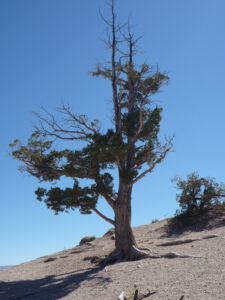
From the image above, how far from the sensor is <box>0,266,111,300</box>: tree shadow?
405 inches

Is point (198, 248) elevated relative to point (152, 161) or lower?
lower

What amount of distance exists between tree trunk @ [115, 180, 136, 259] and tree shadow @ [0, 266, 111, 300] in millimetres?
2429

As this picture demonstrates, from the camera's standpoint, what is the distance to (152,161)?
15.5 m

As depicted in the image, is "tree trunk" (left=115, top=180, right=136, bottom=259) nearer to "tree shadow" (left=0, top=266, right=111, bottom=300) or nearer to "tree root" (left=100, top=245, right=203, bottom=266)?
"tree root" (left=100, top=245, right=203, bottom=266)

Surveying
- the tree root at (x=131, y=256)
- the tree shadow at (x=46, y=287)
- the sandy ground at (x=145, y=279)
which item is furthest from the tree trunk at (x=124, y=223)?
the tree shadow at (x=46, y=287)

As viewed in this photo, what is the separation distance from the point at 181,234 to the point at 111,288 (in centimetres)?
972

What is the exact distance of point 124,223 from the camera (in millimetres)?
14547

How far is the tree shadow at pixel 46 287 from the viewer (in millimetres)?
10297

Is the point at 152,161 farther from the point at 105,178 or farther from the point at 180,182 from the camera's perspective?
the point at 180,182

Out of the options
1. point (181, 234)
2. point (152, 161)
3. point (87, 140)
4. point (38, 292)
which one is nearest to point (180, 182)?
point (181, 234)

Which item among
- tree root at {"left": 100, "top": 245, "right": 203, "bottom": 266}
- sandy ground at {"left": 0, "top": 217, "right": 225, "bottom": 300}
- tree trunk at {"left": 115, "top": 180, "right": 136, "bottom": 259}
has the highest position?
tree trunk at {"left": 115, "top": 180, "right": 136, "bottom": 259}

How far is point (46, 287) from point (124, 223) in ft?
15.0

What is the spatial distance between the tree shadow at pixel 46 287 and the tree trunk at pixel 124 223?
2429 millimetres

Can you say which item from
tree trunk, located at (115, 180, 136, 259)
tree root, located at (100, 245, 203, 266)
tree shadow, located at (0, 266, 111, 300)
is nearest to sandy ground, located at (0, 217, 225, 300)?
tree shadow, located at (0, 266, 111, 300)
